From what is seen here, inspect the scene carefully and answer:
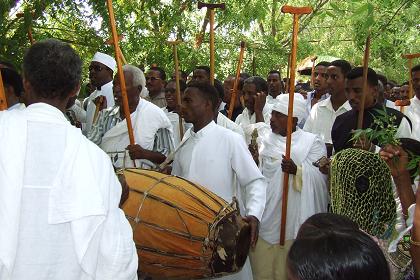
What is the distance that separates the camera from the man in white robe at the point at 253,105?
20.9ft

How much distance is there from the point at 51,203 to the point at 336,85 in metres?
4.10

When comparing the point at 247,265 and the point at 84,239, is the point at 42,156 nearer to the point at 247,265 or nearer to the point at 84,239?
the point at 84,239

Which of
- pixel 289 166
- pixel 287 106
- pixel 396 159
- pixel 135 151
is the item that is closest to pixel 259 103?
pixel 287 106

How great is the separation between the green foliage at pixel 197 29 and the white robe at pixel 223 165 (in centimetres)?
119

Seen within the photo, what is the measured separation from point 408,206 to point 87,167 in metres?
1.72

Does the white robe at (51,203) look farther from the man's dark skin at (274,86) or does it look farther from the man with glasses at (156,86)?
the man's dark skin at (274,86)

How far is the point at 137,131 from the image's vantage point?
488cm

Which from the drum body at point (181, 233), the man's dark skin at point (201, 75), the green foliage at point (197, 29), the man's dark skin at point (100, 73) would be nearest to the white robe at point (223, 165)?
the drum body at point (181, 233)

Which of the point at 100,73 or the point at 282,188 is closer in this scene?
the point at 282,188

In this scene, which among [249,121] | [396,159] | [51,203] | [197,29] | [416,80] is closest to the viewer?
[51,203]

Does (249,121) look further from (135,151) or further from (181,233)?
(181,233)

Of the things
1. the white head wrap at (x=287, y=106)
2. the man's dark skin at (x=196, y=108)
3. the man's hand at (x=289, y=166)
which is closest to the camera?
the man's dark skin at (x=196, y=108)

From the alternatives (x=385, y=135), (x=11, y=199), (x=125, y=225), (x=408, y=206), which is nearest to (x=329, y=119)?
(x=385, y=135)

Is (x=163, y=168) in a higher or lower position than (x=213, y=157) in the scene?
lower
